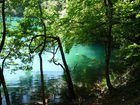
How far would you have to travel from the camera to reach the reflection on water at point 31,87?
22.0 m

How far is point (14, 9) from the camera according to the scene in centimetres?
1401

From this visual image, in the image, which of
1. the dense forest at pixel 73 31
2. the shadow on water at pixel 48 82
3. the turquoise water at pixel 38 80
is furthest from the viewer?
the turquoise water at pixel 38 80

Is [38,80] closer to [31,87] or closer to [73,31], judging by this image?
[31,87]

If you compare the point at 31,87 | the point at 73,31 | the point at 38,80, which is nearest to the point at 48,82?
the point at 38,80

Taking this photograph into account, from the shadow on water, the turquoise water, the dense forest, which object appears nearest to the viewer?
the dense forest

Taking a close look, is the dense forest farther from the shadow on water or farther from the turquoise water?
the turquoise water

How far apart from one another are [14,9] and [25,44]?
4.40 meters

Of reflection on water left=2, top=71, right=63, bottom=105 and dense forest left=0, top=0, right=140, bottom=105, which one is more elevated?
dense forest left=0, top=0, right=140, bottom=105

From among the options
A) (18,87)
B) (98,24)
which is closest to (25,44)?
(98,24)

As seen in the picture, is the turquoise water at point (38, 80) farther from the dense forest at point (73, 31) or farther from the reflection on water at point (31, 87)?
the dense forest at point (73, 31)

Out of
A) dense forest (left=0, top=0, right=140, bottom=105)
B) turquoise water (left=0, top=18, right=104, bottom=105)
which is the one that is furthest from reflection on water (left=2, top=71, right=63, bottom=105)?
dense forest (left=0, top=0, right=140, bottom=105)

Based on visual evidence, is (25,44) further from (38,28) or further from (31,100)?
(31,100)

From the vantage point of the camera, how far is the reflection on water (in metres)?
22.0

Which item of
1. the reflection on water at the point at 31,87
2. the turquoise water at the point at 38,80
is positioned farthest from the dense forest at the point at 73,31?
the turquoise water at the point at 38,80
